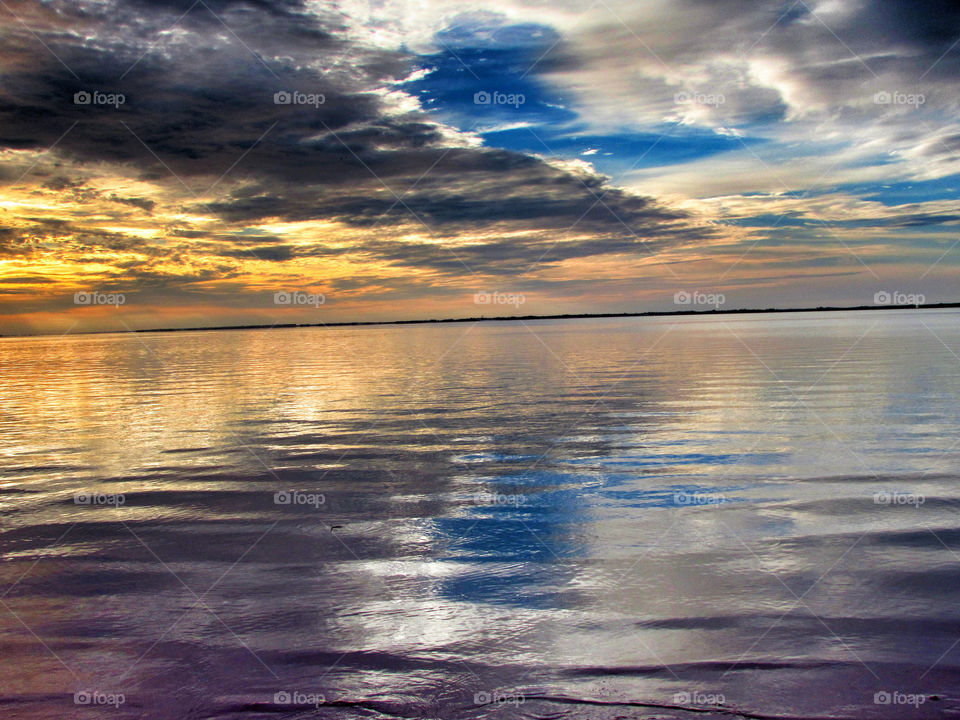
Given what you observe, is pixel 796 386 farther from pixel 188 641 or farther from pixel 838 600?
pixel 188 641

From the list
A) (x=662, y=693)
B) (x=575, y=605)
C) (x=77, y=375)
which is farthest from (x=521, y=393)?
(x=77, y=375)

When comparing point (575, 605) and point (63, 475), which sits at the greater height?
point (63, 475)

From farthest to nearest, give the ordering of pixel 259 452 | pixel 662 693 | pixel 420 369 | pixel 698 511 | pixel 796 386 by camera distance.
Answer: pixel 420 369 → pixel 796 386 → pixel 259 452 → pixel 698 511 → pixel 662 693

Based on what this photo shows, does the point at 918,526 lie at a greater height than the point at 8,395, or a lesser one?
lesser

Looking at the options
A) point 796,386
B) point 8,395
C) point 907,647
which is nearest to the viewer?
point 907,647

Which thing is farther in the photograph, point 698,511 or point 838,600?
point 698,511

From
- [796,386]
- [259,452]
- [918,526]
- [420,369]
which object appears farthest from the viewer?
[420,369]

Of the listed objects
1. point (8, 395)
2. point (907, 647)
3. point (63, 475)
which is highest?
point (8, 395)

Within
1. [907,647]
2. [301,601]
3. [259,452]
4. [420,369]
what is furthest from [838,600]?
[420,369]

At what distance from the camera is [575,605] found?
24.4ft

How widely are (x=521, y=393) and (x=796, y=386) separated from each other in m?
10.6

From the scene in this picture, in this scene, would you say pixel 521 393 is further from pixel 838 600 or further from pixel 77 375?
pixel 77 375

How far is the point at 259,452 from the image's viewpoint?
16469mm

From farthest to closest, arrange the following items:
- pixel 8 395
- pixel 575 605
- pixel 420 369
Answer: pixel 420 369, pixel 8 395, pixel 575 605
